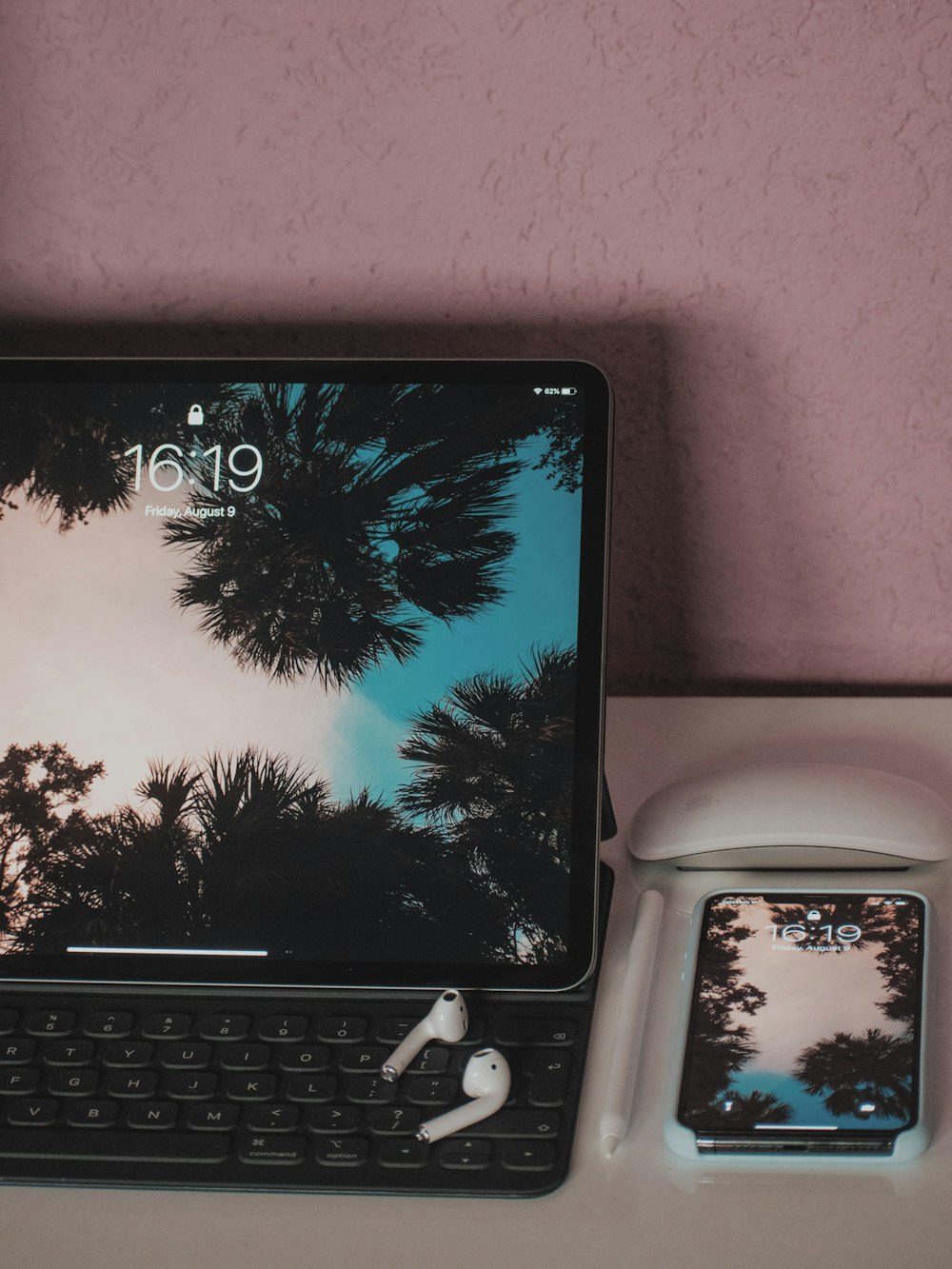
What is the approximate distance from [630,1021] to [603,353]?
0.40 m

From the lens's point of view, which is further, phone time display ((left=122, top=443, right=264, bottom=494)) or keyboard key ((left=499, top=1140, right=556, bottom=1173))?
phone time display ((left=122, top=443, right=264, bottom=494))

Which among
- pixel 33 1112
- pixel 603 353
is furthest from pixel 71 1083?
pixel 603 353

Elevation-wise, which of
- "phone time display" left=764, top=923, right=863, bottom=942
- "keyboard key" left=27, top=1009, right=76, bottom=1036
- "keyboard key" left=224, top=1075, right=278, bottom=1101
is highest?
"phone time display" left=764, top=923, right=863, bottom=942

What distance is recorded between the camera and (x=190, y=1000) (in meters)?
0.51

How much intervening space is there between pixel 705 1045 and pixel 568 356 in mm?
410

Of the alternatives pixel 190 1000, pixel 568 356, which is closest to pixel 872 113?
pixel 568 356

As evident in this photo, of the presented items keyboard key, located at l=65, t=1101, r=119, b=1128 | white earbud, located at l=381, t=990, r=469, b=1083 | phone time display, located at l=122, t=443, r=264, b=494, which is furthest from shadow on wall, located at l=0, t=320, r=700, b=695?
keyboard key, located at l=65, t=1101, r=119, b=1128

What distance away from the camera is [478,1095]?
1.42ft

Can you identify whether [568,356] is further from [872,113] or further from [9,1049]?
[9,1049]

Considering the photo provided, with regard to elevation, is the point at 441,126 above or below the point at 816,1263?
above

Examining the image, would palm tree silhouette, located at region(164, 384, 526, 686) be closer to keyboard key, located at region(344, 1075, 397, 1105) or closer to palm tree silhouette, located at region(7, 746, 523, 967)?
palm tree silhouette, located at region(7, 746, 523, 967)

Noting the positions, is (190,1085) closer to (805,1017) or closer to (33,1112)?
(33,1112)

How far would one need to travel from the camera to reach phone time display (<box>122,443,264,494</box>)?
573 millimetres

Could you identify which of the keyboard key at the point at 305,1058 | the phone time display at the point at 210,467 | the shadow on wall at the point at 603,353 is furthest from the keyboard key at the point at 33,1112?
the shadow on wall at the point at 603,353
